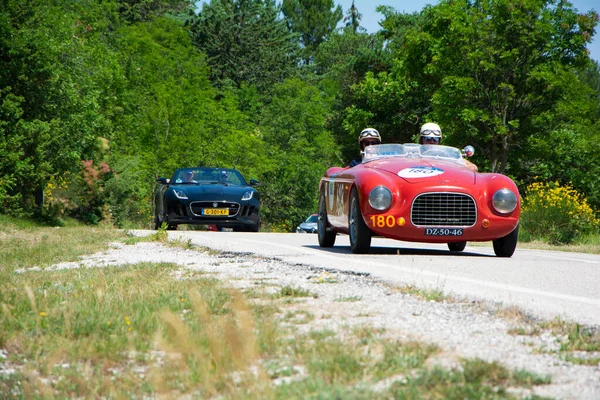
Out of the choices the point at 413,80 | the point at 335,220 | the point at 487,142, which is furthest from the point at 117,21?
the point at 335,220

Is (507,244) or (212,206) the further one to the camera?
(212,206)

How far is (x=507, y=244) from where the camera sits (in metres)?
12.8

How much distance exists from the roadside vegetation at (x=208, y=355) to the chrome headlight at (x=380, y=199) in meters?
4.81

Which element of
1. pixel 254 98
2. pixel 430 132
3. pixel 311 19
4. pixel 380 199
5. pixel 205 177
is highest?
pixel 311 19

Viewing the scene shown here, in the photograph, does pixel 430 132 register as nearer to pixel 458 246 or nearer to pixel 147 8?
pixel 458 246

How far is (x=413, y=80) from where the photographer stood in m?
44.7

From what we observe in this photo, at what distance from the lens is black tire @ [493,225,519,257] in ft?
41.9

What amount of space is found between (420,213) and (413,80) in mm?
33088

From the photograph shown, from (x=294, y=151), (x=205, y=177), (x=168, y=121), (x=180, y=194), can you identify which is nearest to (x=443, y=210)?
(x=180, y=194)

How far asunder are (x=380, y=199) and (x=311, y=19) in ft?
333

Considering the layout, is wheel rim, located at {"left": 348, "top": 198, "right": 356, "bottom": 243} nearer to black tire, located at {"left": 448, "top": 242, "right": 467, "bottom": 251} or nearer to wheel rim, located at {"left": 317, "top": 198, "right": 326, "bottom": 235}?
wheel rim, located at {"left": 317, "top": 198, "right": 326, "bottom": 235}

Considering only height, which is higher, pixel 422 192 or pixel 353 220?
pixel 422 192

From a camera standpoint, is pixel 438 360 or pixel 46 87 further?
pixel 46 87

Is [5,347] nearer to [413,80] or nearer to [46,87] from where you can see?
[46,87]
